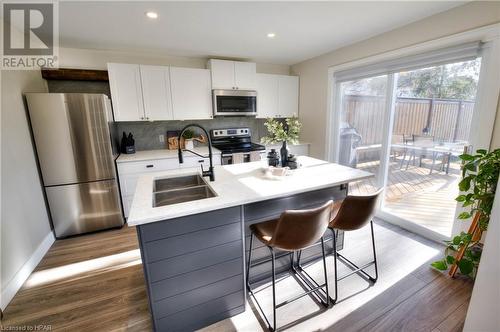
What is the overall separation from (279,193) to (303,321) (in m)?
0.96

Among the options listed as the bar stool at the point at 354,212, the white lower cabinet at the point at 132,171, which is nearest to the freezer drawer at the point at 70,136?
the white lower cabinet at the point at 132,171

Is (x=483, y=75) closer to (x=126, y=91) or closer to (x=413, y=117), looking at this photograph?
(x=413, y=117)

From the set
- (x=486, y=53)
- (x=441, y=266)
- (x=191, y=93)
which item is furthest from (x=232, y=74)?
(x=441, y=266)

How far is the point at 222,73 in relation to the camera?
3547mm

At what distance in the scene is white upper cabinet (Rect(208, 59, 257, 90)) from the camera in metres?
3.50

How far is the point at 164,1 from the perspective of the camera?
Answer: 73.3 inches

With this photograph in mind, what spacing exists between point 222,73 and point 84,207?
8.94ft

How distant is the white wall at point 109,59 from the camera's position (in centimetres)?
300

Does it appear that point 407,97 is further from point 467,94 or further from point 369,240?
Result: point 369,240

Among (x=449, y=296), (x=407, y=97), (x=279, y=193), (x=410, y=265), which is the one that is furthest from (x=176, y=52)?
→ (x=449, y=296)

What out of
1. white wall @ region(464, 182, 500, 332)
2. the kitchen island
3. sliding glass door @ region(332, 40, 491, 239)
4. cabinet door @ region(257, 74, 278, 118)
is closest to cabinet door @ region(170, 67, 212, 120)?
cabinet door @ region(257, 74, 278, 118)

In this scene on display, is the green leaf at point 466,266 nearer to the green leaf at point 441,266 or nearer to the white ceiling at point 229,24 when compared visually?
the green leaf at point 441,266

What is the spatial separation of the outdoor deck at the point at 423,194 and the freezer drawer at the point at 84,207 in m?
3.63

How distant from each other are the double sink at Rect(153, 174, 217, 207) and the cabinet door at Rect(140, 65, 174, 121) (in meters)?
1.68
